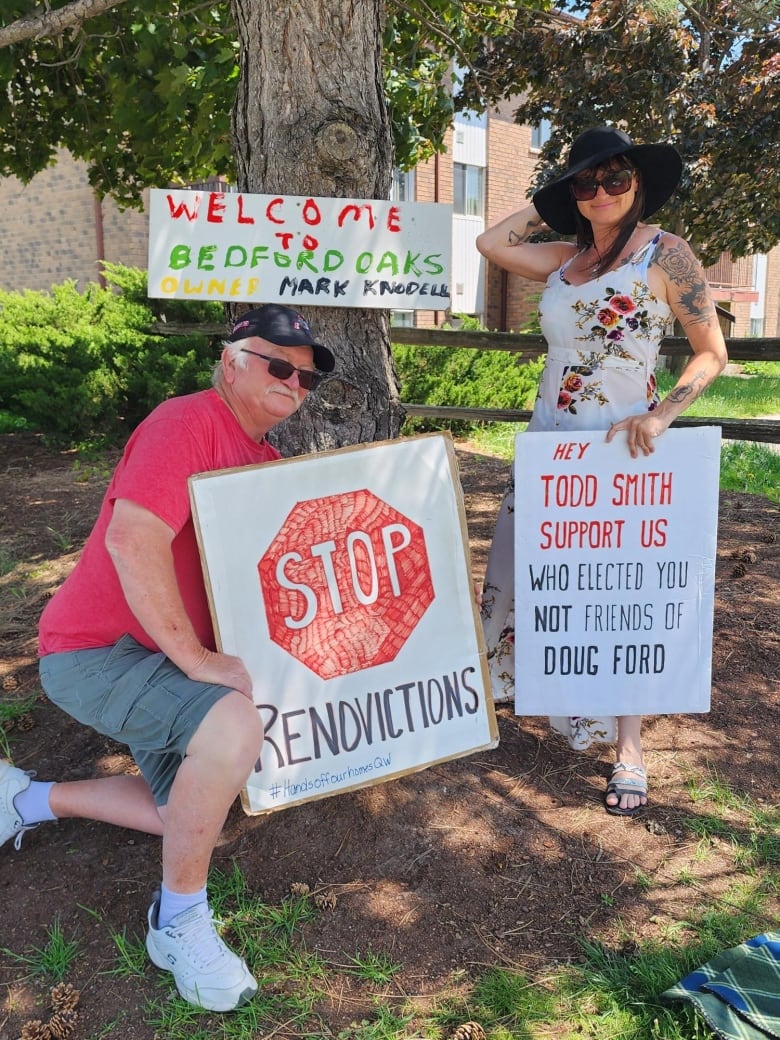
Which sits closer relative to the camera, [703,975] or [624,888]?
[703,975]

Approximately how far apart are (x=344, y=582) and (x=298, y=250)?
100 cm

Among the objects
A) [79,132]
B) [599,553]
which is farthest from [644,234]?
[79,132]

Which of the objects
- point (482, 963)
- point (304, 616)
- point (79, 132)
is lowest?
point (482, 963)

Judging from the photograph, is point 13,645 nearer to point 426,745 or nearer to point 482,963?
point 426,745

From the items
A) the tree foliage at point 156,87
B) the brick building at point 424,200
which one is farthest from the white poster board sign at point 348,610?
the brick building at point 424,200

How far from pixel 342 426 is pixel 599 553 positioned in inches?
35.8

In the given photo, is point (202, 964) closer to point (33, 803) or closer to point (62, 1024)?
point (62, 1024)

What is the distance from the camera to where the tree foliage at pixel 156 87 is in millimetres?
4289

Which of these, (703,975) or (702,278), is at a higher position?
(702,278)

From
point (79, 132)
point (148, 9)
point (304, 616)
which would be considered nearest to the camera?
point (304, 616)

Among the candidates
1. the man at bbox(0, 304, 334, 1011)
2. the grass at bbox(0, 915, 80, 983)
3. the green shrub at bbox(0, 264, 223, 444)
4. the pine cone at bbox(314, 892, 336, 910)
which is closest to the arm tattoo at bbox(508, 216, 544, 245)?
the man at bbox(0, 304, 334, 1011)

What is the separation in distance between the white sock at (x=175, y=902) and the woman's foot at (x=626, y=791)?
1.28 m

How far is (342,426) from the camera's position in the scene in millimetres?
2713

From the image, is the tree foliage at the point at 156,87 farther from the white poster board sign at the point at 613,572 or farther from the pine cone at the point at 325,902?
the pine cone at the point at 325,902
